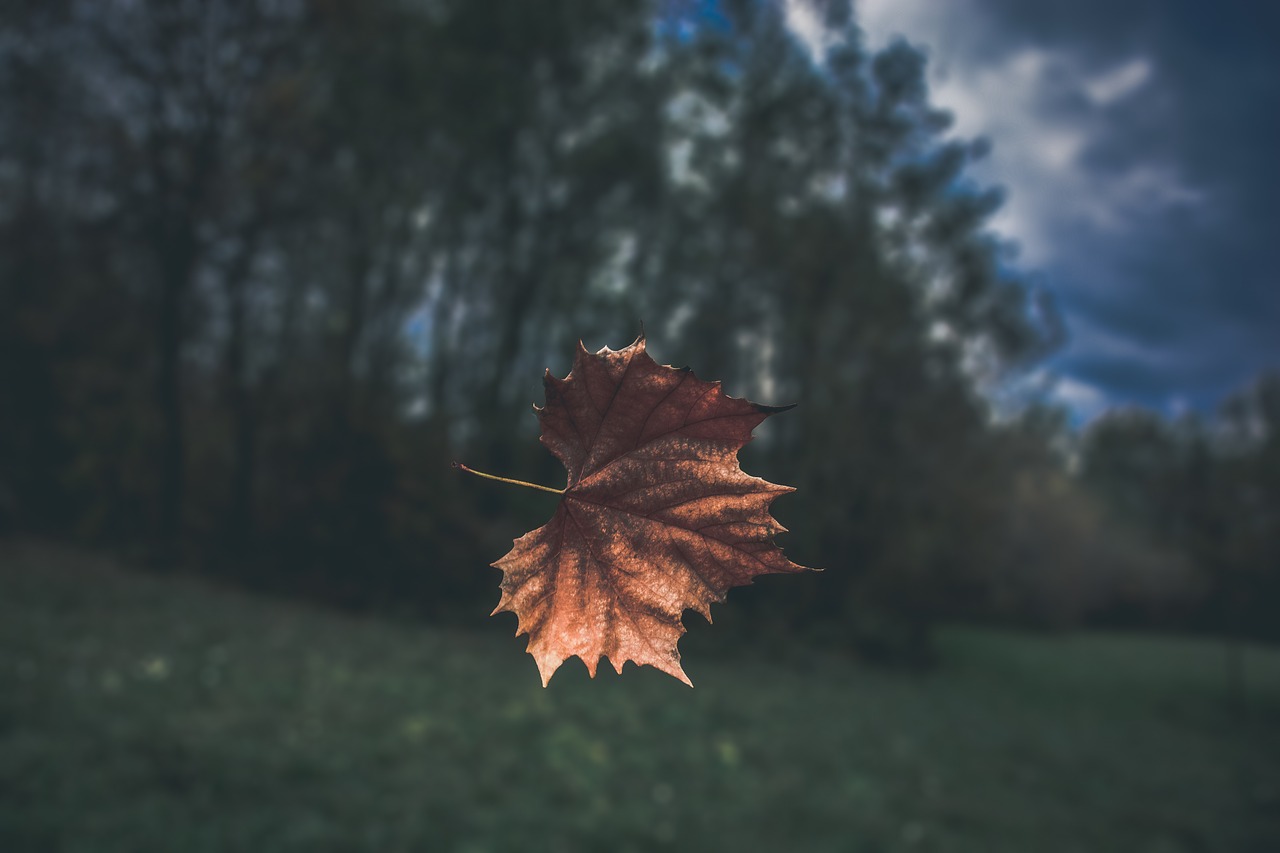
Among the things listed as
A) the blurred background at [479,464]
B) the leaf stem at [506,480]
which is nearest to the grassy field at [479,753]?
the blurred background at [479,464]

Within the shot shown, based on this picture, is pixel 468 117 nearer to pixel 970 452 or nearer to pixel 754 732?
pixel 754 732

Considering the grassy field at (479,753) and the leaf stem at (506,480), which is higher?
the leaf stem at (506,480)

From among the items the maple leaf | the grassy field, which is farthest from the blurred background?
the maple leaf

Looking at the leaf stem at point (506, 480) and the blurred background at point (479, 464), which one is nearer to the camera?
the leaf stem at point (506, 480)

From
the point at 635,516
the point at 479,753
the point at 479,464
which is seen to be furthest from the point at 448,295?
the point at 635,516

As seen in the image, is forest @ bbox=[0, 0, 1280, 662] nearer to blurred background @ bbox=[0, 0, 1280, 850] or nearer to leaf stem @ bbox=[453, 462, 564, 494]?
blurred background @ bbox=[0, 0, 1280, 850]

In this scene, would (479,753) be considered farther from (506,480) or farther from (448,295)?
(448,295)

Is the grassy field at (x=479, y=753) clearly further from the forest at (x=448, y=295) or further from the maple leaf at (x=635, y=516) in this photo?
the maple leaf at (x=635, y=516)
